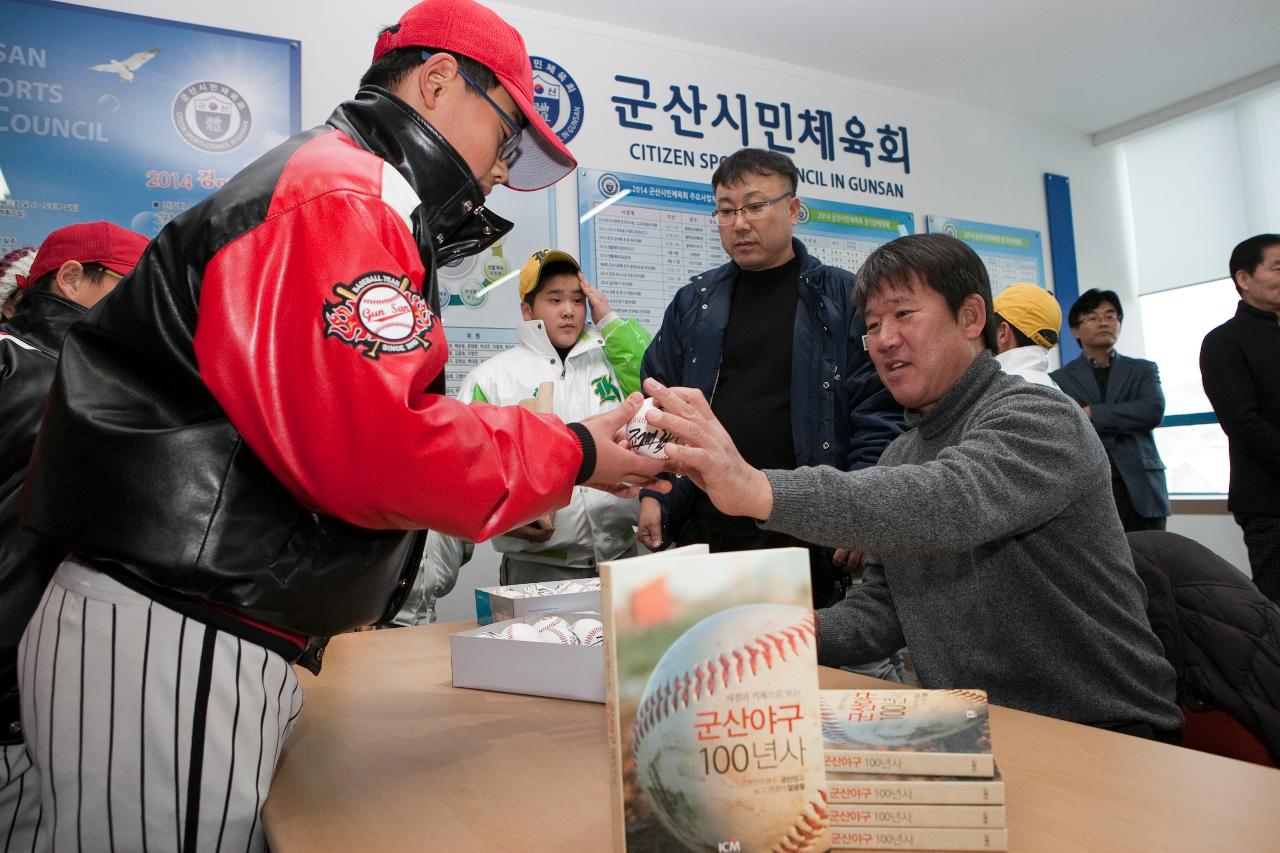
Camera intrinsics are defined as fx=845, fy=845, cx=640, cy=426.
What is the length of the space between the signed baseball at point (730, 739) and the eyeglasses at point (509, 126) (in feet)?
2.88

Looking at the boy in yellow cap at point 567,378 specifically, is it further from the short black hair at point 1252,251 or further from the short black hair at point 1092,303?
the short black hair at point 1092,303

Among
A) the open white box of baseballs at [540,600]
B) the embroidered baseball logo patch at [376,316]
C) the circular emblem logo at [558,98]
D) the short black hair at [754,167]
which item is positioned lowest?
the open white box of baseballs at [540,600]

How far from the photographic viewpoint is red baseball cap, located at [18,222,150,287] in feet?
5.82

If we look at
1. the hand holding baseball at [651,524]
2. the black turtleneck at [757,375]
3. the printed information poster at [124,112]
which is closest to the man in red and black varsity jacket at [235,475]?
the hand holding baseball at [651,524]

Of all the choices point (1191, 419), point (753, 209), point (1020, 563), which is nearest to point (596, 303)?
point (753, 209)

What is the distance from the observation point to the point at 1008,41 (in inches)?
162

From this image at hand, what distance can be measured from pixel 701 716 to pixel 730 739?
0.09 feet

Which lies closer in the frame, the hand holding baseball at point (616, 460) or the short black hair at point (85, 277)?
the hand holding baseball at point (616, 460)

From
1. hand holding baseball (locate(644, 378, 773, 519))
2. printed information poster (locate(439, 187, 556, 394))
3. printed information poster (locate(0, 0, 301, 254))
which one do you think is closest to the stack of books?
hand holding baseball (locate(644, 378, 773, 519))

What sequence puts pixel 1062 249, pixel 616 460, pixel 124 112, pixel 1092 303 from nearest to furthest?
pixel 616 460 < pixel 124 112 < pixel 1092 303 < pixel 1062 249

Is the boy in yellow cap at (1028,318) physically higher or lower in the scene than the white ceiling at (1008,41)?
lower

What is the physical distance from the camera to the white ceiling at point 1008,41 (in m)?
3.73

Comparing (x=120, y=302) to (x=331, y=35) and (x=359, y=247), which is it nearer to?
(x=359, y=247)

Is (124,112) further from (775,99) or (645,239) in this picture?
(775,99)
